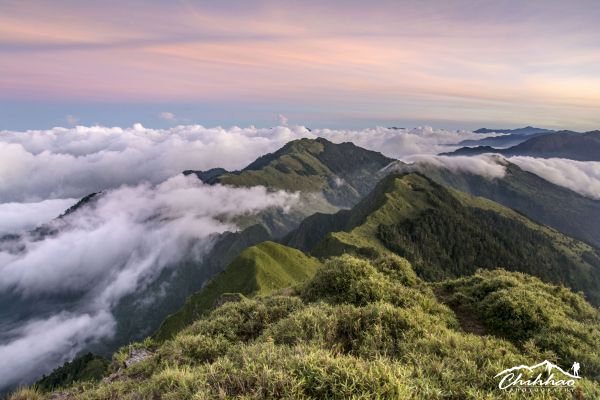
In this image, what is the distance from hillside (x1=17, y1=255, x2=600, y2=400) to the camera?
28.8 ft

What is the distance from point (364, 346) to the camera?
1293cm

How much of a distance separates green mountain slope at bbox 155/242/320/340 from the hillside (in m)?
115

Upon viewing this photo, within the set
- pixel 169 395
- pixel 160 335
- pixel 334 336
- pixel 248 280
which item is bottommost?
pixel 160 335

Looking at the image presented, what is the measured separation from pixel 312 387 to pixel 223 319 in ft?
36.0

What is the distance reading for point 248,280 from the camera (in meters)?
149

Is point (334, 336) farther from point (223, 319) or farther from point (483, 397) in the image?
point (223, 319)

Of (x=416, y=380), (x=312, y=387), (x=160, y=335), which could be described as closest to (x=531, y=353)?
(x=416, y=380)

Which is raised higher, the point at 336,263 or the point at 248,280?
the point at 336,263
